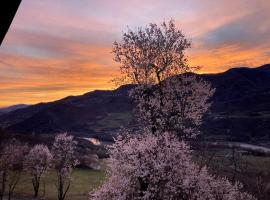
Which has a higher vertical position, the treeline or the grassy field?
the treeline

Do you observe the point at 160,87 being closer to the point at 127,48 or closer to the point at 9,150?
the point at 127,48

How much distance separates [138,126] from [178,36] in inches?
503

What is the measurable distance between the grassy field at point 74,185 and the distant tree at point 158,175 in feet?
174

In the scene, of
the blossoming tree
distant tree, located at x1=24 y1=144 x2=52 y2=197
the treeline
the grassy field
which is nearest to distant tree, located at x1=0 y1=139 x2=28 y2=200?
the treeline

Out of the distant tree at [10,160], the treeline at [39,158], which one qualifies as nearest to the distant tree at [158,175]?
the distant tree at [10,160]

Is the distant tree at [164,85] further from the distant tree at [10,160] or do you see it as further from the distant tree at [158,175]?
the distant tree at [10,160]

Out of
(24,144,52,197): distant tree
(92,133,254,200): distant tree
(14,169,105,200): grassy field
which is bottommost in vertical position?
(14,169,105,200): grassy field

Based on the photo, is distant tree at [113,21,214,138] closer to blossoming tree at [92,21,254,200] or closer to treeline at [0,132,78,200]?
blossoming tree at [92,21,254,200]

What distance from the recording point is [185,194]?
40.6 m

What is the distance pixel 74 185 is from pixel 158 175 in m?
82.3

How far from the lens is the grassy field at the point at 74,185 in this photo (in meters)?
104

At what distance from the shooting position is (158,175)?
137 ft

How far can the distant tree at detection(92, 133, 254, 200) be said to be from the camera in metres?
40.8

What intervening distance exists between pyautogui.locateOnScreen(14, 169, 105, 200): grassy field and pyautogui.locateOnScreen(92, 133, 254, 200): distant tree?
53.0m
